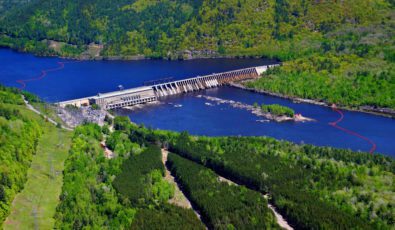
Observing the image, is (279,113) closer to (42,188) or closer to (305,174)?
(305,174)

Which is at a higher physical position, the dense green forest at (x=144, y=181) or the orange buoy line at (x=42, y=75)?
the orange buoy line at (x=42, y=75)

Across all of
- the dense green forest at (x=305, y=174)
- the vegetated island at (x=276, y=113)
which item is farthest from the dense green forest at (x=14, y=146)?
the vegetated island at (x=276, y=113)

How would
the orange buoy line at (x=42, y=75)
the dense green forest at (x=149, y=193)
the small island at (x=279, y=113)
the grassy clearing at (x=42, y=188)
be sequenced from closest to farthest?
the dense green forest at (x=149, y=193)
the grassy clearing at (x=42, y=188)
the small island at (x=279, y=113)
the orange buoy line at (x=42, y=75)

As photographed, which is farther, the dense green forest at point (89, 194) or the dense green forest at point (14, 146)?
the dense green forest at point (14, 146)

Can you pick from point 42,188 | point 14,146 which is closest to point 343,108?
point 14,146

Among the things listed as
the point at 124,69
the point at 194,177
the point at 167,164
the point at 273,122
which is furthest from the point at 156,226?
the point at 124,69

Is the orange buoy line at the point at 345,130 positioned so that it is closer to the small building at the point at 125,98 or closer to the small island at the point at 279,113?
the small island at the point at 279,113

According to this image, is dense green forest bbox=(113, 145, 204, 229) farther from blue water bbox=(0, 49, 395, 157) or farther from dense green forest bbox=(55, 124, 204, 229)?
blue water bbox=(0, 49, 395, 157)
